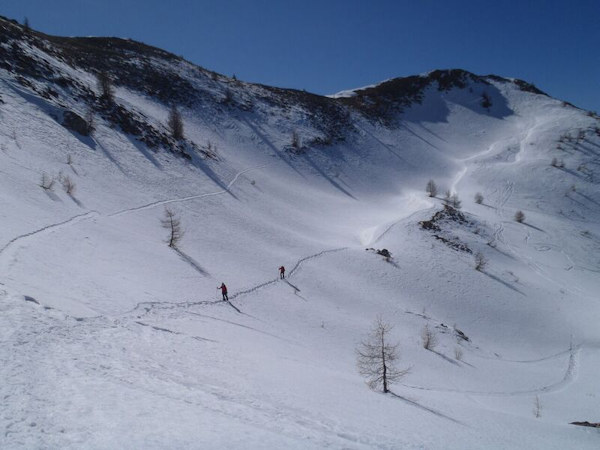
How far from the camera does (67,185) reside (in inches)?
1043

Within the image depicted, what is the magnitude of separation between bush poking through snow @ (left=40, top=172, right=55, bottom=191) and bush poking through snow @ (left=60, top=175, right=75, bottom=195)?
783 millimetres

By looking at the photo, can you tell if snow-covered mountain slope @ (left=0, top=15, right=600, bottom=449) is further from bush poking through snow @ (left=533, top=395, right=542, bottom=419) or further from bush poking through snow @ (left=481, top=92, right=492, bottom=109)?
bush poking through snow @ (left=481, top=92, right=492, bottom=109)

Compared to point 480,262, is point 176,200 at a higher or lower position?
lower

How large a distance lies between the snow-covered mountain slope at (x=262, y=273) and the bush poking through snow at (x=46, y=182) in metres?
0.50

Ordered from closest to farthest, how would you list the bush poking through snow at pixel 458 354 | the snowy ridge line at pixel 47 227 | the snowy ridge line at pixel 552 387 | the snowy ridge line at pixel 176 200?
the snowy ridge line at pixel 47 227
the snowy ridge line at pixel 552 387
the bush poking through snow at pixel 458 354
the snowy ridge line at pixel 176 200

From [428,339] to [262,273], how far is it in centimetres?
1297

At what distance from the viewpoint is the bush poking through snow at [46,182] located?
24688 mm

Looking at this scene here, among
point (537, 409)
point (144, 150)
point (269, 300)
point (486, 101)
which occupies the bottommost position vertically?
point (537, 409)

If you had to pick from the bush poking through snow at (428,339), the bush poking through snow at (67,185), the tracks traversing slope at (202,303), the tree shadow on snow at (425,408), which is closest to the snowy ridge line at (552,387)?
the tree shadow on snow at (425,408)

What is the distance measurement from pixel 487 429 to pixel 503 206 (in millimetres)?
51387

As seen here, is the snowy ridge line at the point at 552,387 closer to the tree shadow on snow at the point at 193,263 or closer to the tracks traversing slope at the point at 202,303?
the tracks traversing slope at the point at 202,303

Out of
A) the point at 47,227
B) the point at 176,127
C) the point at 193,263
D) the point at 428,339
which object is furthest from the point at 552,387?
the point at 176,127

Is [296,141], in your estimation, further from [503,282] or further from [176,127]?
[503,282]

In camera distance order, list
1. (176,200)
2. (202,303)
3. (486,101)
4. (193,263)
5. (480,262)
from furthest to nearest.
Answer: (486,101) < (480,262) < (176,200) < (193,263) < (202,303)
